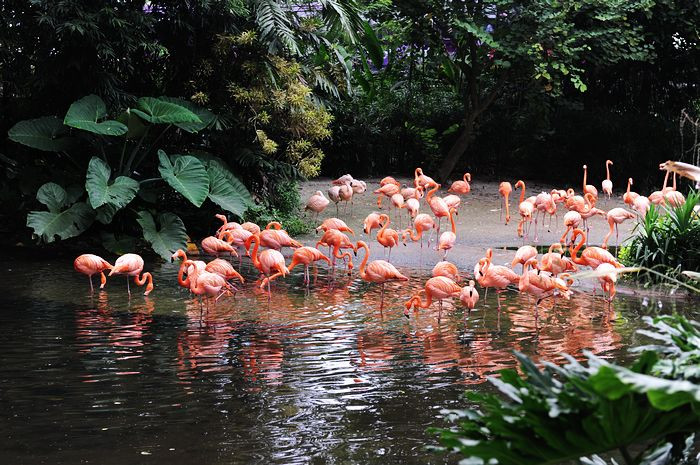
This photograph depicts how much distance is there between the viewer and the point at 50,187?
9.25 meters

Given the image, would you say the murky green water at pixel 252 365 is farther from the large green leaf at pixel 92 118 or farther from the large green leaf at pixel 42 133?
the large green leaf at pixel 42 133

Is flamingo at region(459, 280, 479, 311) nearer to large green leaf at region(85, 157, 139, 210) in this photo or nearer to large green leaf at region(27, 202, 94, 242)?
large green leaf at region(85, 157, 139, 210)

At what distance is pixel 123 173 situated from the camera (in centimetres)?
984

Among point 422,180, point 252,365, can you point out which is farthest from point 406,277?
point 422,180

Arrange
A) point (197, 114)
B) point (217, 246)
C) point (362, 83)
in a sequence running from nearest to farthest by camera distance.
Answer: point (217, 246) < point (197, 114) < point (362, 83)

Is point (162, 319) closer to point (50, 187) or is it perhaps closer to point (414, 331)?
point (414, 331)

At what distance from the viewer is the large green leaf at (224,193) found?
984cm

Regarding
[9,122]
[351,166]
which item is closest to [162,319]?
[9,122]

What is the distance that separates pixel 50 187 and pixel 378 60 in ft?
18.4

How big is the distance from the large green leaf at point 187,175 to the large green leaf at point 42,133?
47.0 inches

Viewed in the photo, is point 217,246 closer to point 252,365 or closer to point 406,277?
point 406,277

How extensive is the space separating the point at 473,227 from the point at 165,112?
4.75 meters

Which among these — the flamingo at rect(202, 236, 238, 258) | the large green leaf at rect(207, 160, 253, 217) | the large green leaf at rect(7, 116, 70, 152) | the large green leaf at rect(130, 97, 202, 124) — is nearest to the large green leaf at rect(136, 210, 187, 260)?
the flamingo at rect(202, 236, 238, 258)

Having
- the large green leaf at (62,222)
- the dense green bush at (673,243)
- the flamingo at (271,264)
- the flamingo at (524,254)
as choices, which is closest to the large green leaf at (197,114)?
the large green leaf at (62,222)
